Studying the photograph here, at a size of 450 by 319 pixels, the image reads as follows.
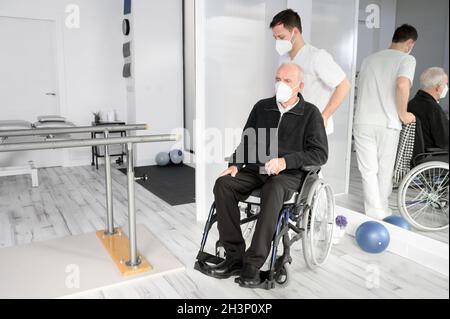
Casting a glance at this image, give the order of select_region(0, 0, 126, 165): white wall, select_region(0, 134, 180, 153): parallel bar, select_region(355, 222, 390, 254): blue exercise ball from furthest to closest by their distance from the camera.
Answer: select_region(0, 0, 126, 165): white wall, select_region(355, 222, 390, 254): blue exercise ball, select_region(0, 134, 180, 153): parallel bar

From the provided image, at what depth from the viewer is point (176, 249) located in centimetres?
250

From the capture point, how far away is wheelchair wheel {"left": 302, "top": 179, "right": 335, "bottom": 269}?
6.81ft

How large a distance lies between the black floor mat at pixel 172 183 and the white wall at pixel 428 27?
2206 millimetres

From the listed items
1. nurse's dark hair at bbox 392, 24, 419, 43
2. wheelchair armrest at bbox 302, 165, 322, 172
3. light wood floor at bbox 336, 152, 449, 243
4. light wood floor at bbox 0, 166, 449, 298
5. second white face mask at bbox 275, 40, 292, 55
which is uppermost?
nurse's dark hair at bbox 392, 24, 419, 43

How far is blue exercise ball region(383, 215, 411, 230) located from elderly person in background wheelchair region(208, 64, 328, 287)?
30.5 inches

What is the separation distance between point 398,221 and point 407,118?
2.16 ft

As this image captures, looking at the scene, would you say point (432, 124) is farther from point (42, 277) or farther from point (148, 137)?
point (42, 277)

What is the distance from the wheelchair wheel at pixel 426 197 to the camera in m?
2.25

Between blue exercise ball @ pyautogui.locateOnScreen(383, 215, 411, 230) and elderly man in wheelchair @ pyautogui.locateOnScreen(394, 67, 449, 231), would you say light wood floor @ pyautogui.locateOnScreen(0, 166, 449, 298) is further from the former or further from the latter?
elderly man in wheelchair @ pyautogui.locateOnScreen(394, 67, 449, 231)

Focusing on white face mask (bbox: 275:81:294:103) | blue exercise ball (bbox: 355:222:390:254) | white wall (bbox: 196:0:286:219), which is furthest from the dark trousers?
white wall (bbox: 196:0:286:219)

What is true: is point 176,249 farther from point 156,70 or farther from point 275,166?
point 156,70

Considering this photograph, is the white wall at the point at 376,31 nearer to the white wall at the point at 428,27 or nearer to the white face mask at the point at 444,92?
the white wall at the point at 428,27

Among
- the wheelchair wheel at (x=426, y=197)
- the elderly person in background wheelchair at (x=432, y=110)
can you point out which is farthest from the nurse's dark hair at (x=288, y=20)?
the wheelchair wheel at (x=426, y=197)

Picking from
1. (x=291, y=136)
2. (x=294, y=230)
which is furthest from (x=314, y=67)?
(x=294, y=230)
